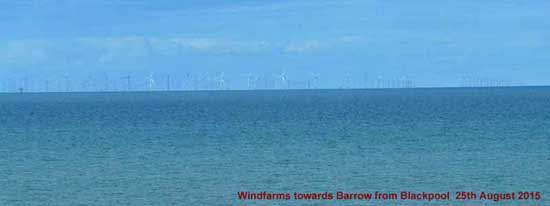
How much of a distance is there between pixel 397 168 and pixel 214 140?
20.6 meters

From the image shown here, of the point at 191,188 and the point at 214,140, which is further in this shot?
the point at 214,140

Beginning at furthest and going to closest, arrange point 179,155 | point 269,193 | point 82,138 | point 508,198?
1. point 82,138
2. point 179,155
3. point 269,193
4. point 508,198

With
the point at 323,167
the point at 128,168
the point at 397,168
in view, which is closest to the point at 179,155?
the point at 128,168

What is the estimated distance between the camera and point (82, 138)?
6106 centimetres

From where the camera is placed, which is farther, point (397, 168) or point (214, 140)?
point (214, 140)

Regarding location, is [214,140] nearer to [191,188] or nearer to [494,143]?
[494,143]

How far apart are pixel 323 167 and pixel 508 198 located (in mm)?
11248

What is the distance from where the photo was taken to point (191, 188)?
107ft

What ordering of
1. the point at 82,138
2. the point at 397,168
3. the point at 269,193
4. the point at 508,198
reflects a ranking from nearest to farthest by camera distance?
the point at 508,198 → the point at 269,193 → the point at 397,168 → the point at 82,138

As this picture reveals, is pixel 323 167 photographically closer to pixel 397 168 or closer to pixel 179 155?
pixel 397 168

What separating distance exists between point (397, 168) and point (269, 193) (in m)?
8.60

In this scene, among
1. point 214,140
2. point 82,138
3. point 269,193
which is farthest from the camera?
point 82,138

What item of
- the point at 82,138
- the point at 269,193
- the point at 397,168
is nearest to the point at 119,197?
the point at 269,193

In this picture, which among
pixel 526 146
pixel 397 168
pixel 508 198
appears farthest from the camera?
pixel 526 146
